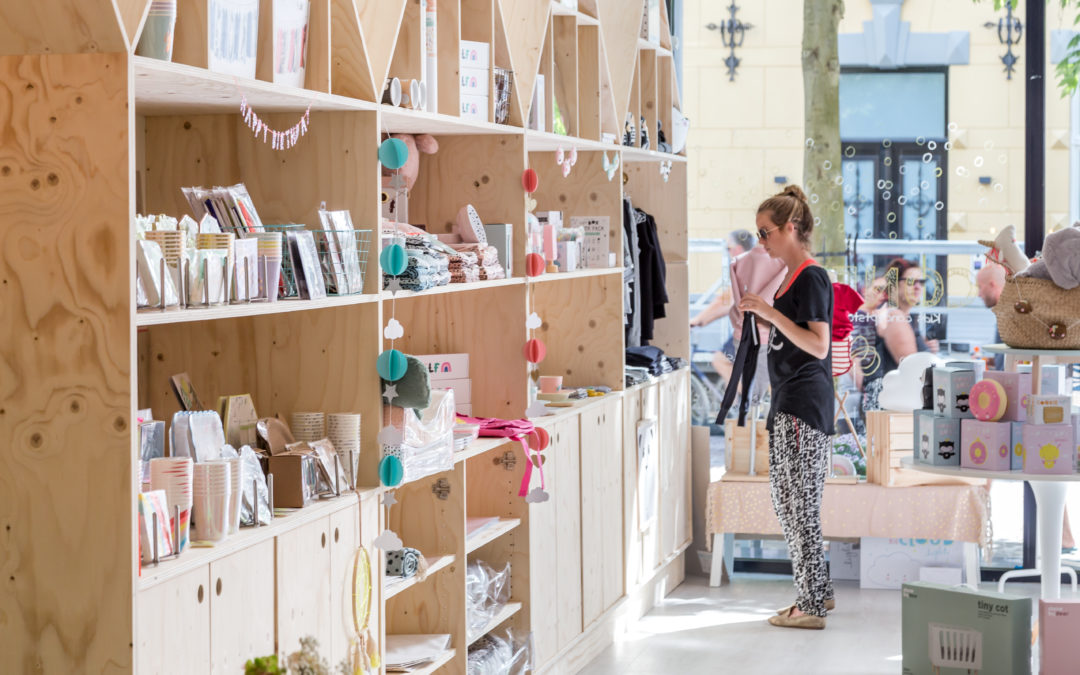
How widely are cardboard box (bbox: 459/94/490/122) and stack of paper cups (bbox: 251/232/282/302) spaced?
1.19 m

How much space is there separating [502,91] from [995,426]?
1.98 metres

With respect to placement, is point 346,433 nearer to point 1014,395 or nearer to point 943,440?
point 943,440

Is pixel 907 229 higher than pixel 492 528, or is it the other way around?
pixel 907 229

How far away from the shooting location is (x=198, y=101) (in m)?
2.92

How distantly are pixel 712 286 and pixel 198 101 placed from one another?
406 cm

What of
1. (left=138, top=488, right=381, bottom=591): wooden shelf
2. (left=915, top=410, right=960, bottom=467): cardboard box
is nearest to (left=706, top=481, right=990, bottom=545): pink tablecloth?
(left=915, top=410, right=960, bottom=467): cardboard box

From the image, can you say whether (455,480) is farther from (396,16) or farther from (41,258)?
(41,258)

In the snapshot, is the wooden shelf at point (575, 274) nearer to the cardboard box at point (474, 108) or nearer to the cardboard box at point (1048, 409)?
the cardboard box at point (474, 108)

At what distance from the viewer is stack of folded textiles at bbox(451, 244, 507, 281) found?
404cm

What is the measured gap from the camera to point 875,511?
6047 millimetres

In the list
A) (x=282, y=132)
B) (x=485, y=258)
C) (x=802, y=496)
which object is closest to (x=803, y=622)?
(x=802, y=496)

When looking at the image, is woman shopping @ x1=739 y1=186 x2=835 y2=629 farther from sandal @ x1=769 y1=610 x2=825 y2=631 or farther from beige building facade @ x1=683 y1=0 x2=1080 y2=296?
beige building facade @ x1=683 y1=0 x2=1080 y2=296

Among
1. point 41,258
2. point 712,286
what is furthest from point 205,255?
point 712,286

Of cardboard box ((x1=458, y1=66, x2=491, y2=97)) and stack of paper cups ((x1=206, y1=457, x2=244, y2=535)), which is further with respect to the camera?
cardboard box ((x1=458, y1=66, x2=491, y2=97))
